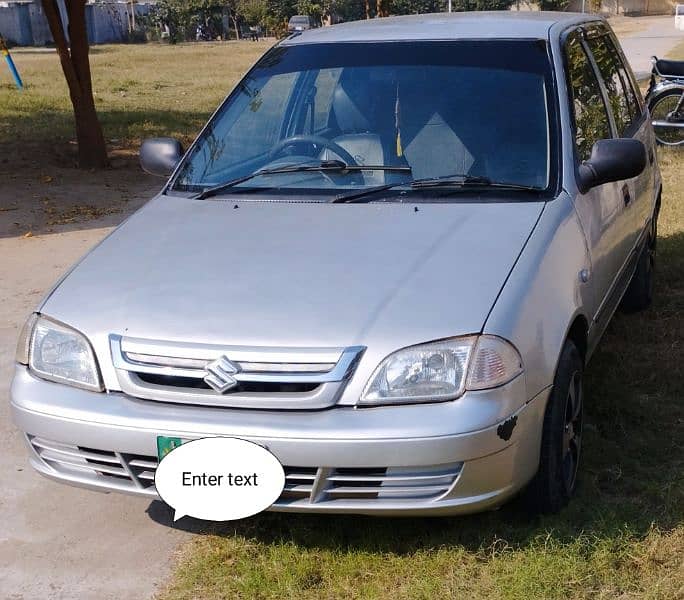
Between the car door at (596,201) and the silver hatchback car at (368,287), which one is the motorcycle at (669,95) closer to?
the car door at (596,201)

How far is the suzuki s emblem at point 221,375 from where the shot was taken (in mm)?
3020

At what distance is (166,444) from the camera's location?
3066 mm

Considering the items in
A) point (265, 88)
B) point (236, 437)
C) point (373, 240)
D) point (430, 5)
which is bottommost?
point (430, 5)

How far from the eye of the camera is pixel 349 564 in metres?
3.38

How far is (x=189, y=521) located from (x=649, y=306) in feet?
11.3

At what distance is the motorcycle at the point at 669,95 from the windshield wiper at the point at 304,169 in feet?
27.4

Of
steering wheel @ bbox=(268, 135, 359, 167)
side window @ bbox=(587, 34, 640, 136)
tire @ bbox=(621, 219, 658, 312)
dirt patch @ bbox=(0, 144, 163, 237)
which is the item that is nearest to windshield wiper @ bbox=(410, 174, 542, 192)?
steering wheel @ bbox=(268, 135, 359, 167)

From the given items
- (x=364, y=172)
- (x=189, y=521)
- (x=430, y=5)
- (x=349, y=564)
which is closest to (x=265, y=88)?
(x=364, y=172)

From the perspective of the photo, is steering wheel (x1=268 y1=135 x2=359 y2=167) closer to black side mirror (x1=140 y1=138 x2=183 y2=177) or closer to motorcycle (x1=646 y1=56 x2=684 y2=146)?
black side mirror (x1=140 y1=138 x2=183 y2=177)

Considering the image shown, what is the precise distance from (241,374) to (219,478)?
0.31 m

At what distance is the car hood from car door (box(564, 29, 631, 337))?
455 mm

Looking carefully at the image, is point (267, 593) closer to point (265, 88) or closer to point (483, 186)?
point (483, 186)

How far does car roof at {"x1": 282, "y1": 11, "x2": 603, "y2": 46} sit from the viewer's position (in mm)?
4516

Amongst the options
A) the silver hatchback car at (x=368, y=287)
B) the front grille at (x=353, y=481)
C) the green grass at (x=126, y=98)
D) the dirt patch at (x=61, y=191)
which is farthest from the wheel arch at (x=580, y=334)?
the green grass at (x=126, y=98)
